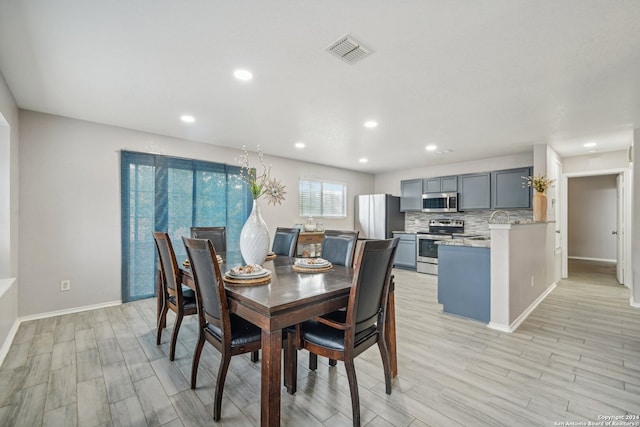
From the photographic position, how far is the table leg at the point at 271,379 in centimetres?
140

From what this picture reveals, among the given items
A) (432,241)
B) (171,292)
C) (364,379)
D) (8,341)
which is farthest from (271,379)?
(432,241)

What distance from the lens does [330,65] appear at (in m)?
2.26

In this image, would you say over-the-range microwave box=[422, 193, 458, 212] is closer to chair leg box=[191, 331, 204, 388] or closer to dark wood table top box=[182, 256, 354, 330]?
dark wood table top box=[182, 256, 354, 330]

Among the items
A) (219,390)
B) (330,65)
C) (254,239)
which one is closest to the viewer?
(219,390)

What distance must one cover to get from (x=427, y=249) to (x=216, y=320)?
5189mm

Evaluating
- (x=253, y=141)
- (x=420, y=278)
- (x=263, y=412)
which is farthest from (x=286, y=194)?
(x=263, y=412)

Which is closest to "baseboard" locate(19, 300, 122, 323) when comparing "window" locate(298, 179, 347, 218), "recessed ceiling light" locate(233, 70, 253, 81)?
"recessed ceiling light" locate(233, 70, 253, 81)

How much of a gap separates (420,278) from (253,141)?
13.1 ft

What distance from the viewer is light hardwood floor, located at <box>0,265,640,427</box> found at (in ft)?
5.64

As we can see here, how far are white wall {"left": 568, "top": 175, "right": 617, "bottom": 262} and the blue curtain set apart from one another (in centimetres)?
961

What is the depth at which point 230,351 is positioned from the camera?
1.68 meters

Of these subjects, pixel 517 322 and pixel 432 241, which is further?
pixel 432 241

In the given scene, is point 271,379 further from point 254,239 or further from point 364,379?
point 254,239

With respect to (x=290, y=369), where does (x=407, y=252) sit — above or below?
above
